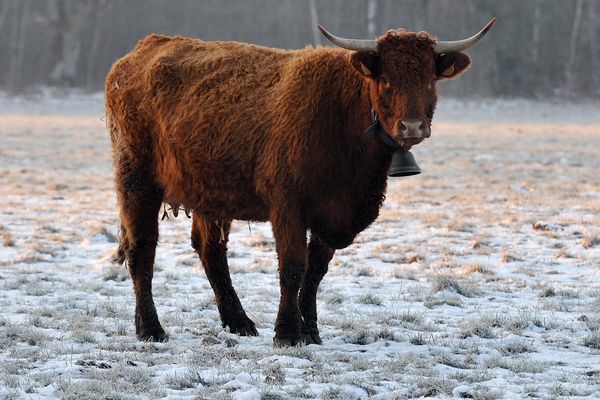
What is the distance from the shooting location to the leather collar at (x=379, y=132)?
681 centimetres

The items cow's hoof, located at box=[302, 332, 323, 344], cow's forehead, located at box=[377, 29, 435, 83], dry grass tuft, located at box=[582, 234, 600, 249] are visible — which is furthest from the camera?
dry grass tuft, located at box=[582, 234, 600, 249]

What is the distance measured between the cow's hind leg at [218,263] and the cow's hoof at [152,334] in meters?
0.57

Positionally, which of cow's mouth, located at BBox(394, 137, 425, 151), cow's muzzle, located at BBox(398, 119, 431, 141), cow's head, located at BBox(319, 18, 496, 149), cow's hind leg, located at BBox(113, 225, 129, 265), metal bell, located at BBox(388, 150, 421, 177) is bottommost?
cow's hind leg, located at BBox(113, 225, 129, 265)

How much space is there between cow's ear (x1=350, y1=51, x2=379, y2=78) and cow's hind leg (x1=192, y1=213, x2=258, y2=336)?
185 cm

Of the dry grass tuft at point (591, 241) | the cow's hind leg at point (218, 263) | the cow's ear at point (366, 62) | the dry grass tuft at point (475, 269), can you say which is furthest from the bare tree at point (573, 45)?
the cow's ear at point (366, 62)

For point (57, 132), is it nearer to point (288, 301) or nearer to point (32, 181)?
point (32, 181)

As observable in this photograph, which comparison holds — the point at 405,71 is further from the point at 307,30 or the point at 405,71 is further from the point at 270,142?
the point at 307,30

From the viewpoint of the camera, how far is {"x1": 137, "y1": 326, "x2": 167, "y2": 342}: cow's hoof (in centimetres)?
726

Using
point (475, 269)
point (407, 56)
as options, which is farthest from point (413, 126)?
point (475, 269)

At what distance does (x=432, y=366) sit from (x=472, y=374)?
12.1 inches

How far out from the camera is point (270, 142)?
23.4 ft

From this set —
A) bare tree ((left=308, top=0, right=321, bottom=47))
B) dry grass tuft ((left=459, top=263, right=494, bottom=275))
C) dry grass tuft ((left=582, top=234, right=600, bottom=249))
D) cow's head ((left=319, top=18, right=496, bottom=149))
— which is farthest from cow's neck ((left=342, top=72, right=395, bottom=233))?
bare tree ((left=308, top=0, right=321, bottom=47))

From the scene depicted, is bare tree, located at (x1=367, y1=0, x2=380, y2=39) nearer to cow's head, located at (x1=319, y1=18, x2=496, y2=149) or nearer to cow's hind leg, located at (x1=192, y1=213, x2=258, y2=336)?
cow's hind leg, located at (x1=192, y1=213, x2=258, y2=336)

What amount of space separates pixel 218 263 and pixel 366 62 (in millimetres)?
2262
